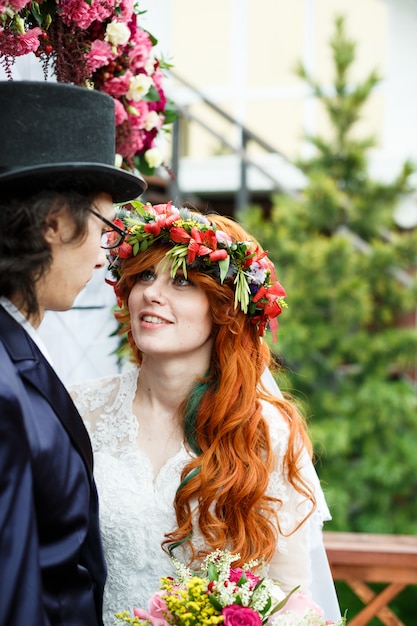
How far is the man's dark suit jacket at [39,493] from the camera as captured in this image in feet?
4.77

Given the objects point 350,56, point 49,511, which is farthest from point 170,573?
point 350,56

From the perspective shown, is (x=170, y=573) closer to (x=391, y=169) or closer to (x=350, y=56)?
(x=350, y=56)

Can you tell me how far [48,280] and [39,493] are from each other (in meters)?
0.43

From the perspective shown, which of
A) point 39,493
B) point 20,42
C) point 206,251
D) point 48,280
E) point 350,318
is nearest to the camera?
point 39,493

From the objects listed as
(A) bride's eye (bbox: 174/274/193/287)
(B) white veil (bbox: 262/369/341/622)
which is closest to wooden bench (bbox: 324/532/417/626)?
(B) white veil (bbox: 262/369/341/622)

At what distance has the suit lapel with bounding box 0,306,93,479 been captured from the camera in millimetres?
1610

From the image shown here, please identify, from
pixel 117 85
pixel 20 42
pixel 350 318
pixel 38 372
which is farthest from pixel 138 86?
pixel 350 318

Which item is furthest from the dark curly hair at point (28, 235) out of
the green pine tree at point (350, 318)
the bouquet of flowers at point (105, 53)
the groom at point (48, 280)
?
the green pine tree at point (350, 318)

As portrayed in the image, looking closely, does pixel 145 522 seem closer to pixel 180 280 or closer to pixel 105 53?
pixel 180 280

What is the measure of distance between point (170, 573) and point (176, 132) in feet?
12.7

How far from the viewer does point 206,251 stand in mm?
2227

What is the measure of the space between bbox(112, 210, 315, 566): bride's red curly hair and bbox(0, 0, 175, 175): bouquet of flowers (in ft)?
1.76

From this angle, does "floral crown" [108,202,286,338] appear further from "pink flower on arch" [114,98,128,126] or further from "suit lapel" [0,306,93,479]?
"suit lapel" [0,306,93,479]

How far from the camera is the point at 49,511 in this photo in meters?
1.59
